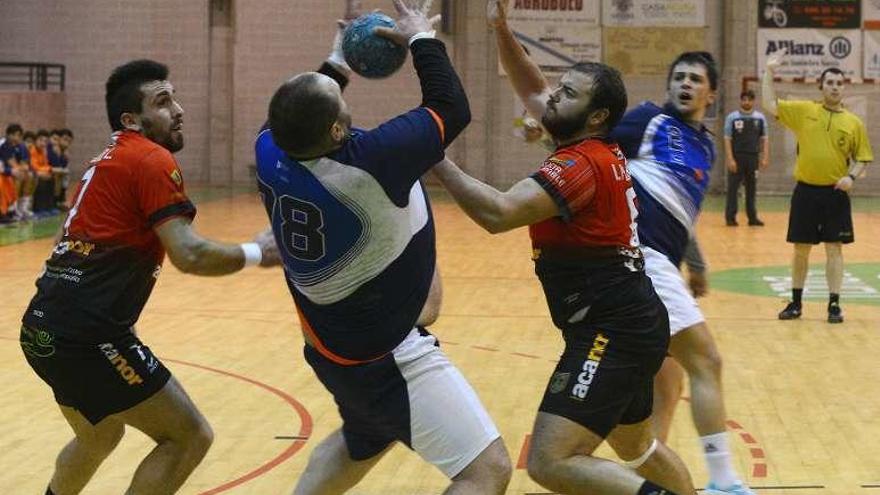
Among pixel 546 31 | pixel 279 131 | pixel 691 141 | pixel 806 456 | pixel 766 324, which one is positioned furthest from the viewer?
pixel 546 31

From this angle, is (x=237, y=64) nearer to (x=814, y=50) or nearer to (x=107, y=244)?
(x=814, y=50)

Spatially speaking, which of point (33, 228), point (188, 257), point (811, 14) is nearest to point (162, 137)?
point (188, 257)

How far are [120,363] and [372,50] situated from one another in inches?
65.2

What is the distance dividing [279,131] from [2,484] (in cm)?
329

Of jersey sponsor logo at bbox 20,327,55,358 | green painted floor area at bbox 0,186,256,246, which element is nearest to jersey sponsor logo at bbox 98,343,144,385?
jersey sponsor logo at bbox 20,327,55,358

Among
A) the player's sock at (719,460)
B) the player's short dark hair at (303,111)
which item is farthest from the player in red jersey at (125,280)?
the player's sock at (719,460)

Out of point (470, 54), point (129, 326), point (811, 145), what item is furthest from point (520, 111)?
point (129, 326)

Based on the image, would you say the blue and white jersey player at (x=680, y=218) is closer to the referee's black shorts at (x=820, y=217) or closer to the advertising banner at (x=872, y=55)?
the referee's black shorts at (x=820, y=217)

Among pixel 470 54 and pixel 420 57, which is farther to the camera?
pixel 470 54

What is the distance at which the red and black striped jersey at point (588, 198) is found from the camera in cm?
498

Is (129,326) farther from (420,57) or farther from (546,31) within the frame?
(546,31)

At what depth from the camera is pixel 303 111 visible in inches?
173

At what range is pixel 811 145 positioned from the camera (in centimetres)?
1245

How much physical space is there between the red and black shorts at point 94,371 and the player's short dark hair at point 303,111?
4.66 ft
